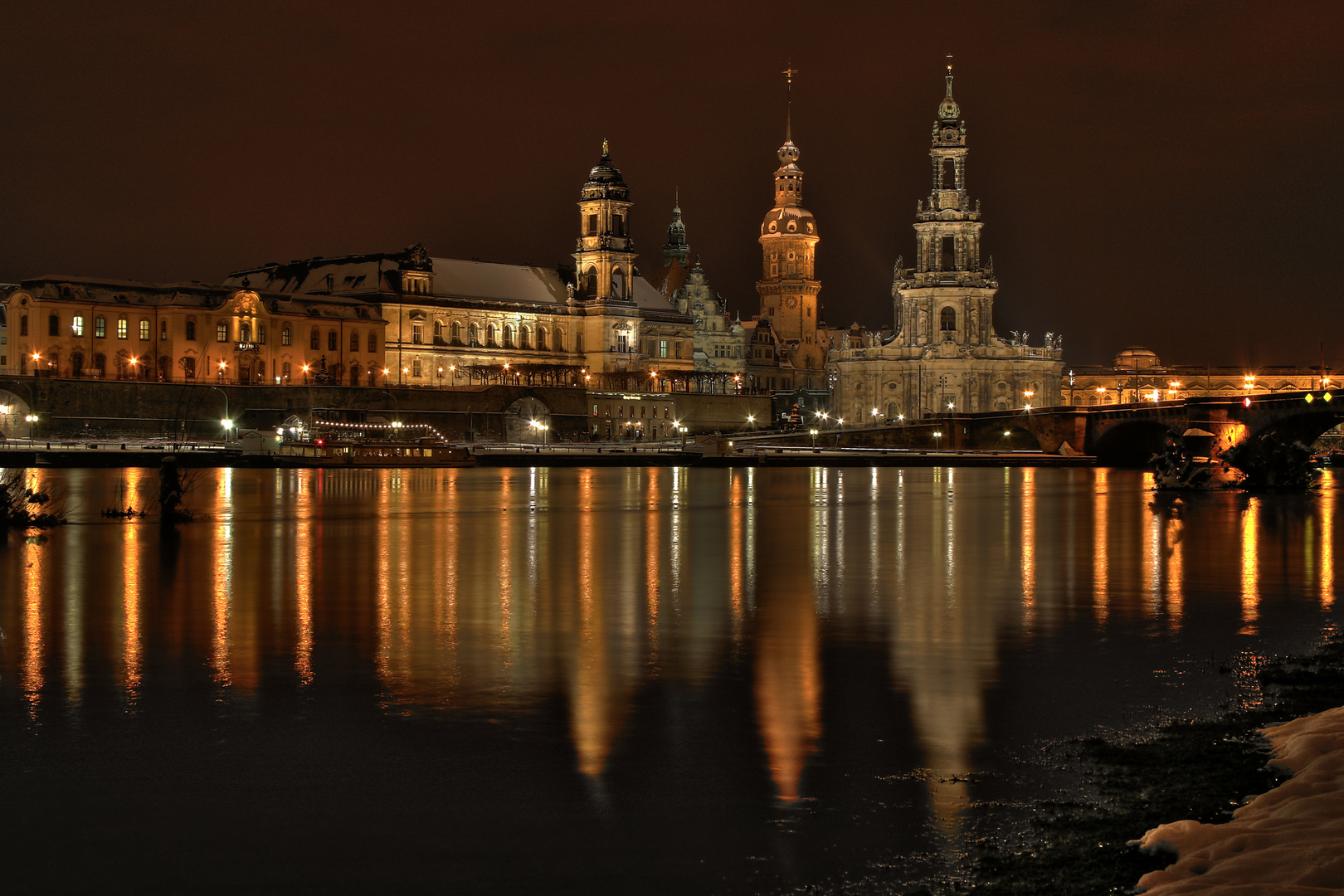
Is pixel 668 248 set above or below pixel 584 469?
above

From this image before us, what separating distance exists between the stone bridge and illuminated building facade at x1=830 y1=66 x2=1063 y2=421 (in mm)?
20462

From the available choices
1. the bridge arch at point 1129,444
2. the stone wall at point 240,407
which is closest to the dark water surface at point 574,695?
the stone wall at point 240,407

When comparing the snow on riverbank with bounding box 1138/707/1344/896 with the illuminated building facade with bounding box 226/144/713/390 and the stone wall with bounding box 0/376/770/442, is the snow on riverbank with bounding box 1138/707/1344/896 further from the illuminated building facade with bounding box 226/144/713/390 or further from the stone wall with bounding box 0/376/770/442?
the illuminated building facade with bounding box 226/144/713/390

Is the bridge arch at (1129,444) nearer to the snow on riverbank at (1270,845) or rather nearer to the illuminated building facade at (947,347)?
the illuminated building facade at (947,347)

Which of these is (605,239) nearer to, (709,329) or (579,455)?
(709,329)

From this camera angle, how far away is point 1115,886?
9.08 metres

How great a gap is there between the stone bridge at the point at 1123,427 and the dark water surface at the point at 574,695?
41.4 meters

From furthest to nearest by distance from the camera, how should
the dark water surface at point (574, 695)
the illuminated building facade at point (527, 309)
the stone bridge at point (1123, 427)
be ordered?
the illuminated building facade at point (527, 309), the stone bridge at point (1123, 427), the dark water surface at point (574, 695)

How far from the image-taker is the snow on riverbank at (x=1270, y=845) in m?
8.68

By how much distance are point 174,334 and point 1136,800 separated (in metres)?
103

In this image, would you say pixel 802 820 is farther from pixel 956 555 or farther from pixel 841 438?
pixel 841 438

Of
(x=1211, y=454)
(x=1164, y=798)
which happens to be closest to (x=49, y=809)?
(x=1164, y=798)

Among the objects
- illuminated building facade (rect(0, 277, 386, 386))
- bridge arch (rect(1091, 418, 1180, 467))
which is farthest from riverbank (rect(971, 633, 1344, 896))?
illuminated building facade (rect(0, 277, 386, 386))

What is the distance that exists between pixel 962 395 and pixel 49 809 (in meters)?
130
